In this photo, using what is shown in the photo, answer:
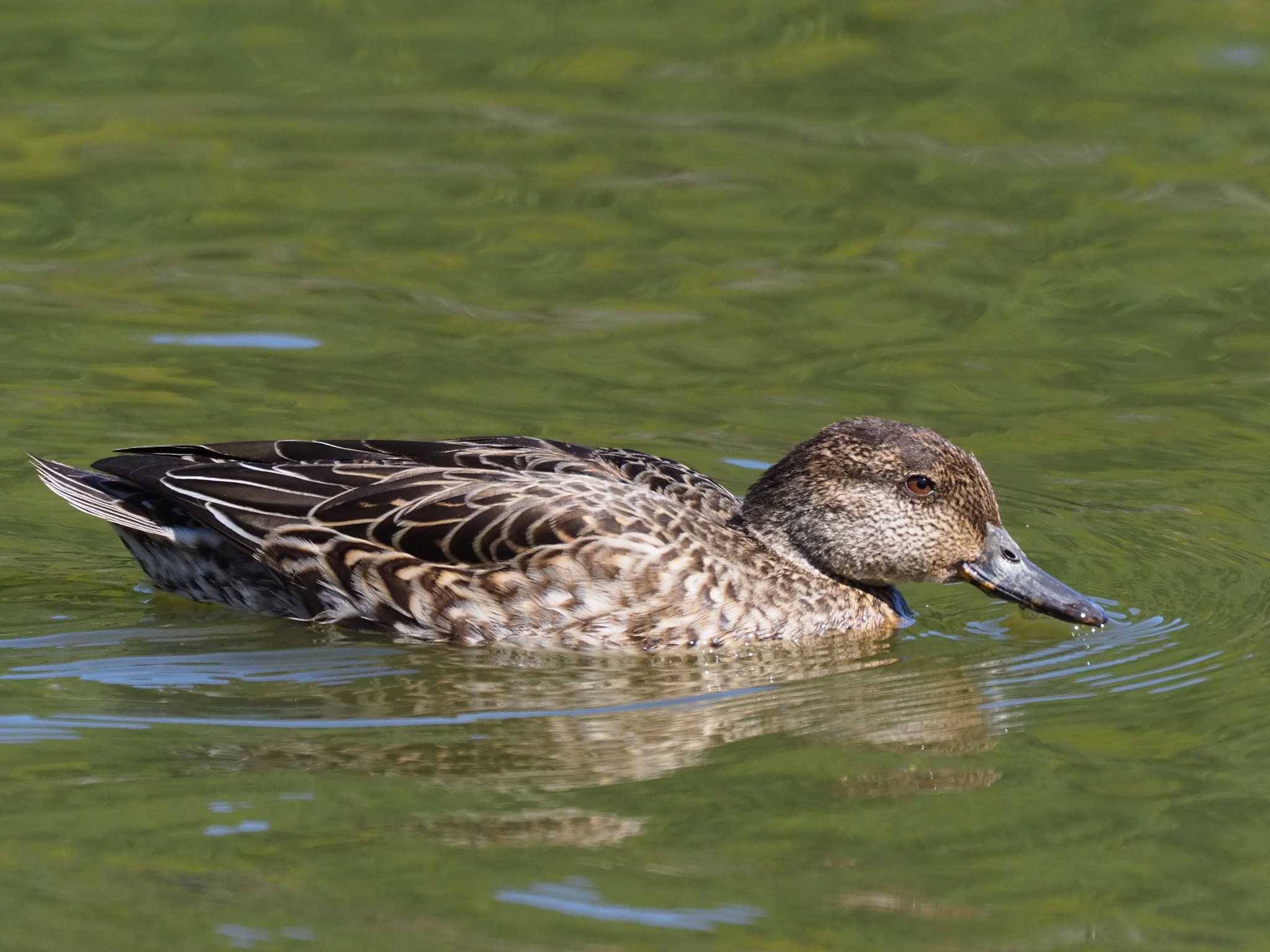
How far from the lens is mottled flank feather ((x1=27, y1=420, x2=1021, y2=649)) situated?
29.4 feet

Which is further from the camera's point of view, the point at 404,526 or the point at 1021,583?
the point at 1021,583

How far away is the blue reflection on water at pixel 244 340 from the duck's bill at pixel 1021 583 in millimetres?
4761

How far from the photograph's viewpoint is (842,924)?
20.2 ft

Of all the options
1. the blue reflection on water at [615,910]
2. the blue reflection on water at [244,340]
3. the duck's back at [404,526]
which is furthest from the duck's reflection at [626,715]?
the blue reflection on water at [244,340]

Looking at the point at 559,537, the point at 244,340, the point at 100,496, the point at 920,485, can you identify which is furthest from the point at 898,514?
the point at 244,340

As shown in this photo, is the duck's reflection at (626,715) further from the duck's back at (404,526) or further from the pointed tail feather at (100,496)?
the pointed tail feather at (100,496)

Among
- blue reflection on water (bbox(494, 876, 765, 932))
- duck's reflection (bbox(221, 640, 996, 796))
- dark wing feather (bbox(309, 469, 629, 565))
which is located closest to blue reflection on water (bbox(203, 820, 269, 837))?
duck's reflection (bbox(221, 640, 996, 796))

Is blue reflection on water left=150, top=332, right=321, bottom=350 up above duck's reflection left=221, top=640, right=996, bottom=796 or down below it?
above

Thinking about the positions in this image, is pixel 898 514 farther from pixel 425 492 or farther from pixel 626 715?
pixel 425 492

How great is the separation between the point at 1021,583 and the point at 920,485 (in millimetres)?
604

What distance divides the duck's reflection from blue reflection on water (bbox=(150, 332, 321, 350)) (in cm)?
405

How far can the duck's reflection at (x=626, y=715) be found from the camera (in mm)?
7402

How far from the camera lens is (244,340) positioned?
12484 mm

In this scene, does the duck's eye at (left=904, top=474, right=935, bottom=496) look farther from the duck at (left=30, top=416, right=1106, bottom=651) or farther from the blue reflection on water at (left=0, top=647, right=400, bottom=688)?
the blue reflection on water at (left=0, top=647, right=400, bottom=688)
